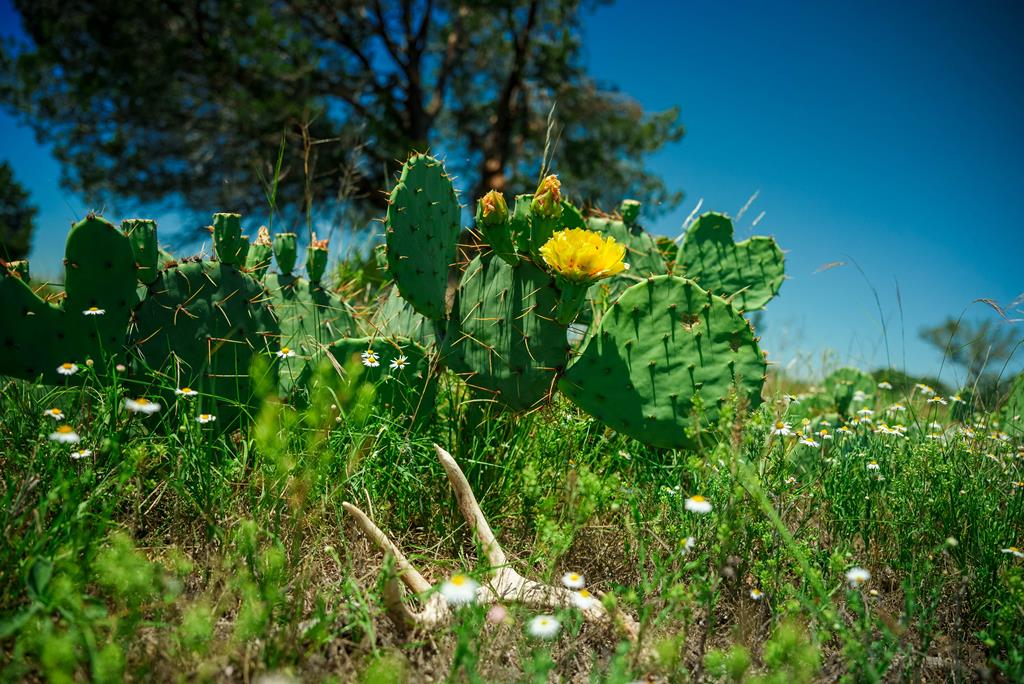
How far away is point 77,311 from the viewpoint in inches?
65.2

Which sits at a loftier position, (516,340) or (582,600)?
(516,340)

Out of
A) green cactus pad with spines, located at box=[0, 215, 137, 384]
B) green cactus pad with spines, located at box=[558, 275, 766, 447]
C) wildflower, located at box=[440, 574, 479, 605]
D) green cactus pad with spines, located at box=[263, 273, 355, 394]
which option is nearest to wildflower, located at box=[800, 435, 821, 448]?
green cactus pad with spines, located at box=[558, 275, 766, 447]

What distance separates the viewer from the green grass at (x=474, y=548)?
3.27 ft

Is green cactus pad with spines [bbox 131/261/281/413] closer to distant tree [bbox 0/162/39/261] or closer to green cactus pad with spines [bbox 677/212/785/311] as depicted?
green cactus pad with spines [bbox 677/212/785/311]

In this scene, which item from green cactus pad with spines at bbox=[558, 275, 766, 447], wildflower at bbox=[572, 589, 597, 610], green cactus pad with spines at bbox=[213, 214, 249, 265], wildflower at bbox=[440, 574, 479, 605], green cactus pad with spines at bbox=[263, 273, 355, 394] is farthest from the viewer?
green cactus pad with spines at bbox=[263, 273, 355, 394]

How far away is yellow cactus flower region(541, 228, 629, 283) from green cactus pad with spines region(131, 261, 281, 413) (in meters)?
0.90

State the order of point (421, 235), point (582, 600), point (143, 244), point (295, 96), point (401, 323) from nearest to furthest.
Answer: point (582, 600) < point (143, 244) < point (421, 235) < point (401, 323) < point (295, 96)

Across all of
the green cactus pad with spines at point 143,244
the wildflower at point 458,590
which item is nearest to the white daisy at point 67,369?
the green cactus pad with spines at point 143,244

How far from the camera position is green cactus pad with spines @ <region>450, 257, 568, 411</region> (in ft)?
5.86

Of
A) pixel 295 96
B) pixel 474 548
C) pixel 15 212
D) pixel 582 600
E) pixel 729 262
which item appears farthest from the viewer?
pixel 15 212

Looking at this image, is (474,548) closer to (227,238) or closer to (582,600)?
(582,600)

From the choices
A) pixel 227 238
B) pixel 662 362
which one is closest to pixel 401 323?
pixel 227 238

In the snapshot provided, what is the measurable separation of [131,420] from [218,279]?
579 millimetres

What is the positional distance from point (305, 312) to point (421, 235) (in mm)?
580
